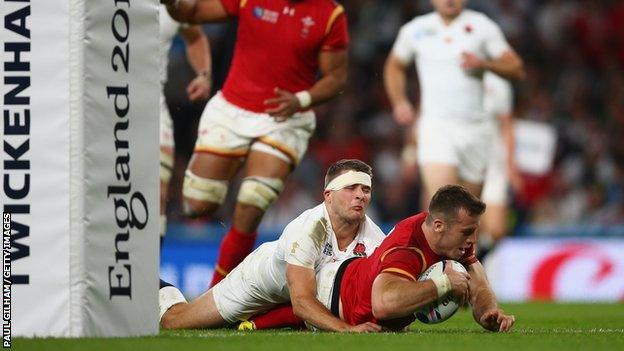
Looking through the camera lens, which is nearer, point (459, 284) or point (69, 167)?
point (69, 167)

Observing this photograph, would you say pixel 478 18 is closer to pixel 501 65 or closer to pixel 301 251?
pixel 501 65

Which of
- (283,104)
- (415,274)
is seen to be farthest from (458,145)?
(415,274)

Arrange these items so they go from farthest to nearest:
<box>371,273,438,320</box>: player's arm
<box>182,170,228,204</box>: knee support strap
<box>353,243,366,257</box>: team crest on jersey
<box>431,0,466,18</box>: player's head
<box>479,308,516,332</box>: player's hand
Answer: <box>431,0,466,18</box>: player's head
<box>182,170,228,204</box>: knee support strap
<box>353,243,366,257</box>: team crest on jersey
<box>479,308,516,332</box>: player's hand
<box>371,273,438,320</box>: player's arm

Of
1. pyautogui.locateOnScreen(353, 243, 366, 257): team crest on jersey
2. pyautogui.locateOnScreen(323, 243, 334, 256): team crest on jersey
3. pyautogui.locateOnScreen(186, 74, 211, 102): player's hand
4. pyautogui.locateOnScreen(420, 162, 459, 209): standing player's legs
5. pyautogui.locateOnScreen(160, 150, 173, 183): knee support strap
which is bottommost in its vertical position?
pyautogui.locateOnScreen(420, 162, 459, 209): standing player's legs

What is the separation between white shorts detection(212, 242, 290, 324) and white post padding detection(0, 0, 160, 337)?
1.69 metres

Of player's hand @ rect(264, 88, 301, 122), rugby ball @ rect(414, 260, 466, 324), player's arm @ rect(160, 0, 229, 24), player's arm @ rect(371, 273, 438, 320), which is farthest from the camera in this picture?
player's hand @ rect(264, 88, 301, 122)

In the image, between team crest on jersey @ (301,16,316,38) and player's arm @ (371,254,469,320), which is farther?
team crest on jersey @ (301,16,316,38)

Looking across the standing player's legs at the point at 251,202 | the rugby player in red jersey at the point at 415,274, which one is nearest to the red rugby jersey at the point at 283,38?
the standing player's legs at the point at 251,202

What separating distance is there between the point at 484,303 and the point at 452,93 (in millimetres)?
5033

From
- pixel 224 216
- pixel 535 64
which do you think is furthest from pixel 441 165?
pixel 535 64

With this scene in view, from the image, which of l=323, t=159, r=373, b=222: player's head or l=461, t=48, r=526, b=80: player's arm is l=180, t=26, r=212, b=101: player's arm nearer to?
l=461, t=48, r=526, b=80: player's arm

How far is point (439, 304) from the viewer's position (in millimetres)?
7285

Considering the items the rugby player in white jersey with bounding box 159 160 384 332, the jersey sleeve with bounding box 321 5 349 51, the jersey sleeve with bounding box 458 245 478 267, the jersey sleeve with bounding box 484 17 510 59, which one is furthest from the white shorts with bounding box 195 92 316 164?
the jersey sleeve with bounding box 458 245 478 267

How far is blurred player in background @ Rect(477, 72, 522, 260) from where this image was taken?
548 inches
